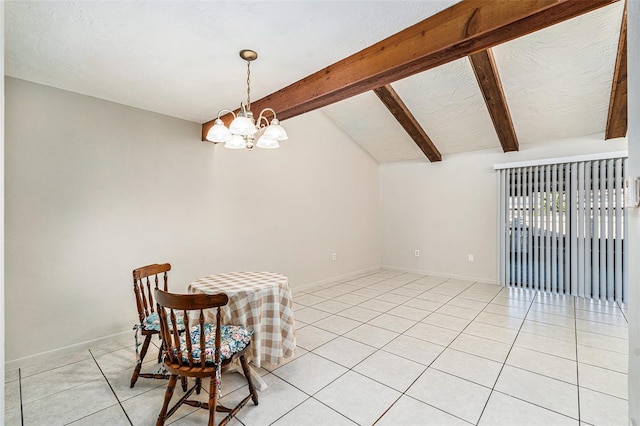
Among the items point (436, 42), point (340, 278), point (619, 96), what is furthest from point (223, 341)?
point (619, 96)

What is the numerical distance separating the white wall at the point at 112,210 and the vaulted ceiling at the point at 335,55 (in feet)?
0.95

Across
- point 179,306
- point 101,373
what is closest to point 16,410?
point 101,373

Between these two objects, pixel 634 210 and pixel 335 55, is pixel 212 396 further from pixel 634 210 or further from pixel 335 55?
A: pixel 335 55

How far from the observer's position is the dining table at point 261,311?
2.22 metres

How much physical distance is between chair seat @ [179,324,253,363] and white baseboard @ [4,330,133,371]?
148cm

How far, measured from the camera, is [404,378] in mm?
2344

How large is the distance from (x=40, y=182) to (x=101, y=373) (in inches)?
66.7

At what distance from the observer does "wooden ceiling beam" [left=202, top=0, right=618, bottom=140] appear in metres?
1.63

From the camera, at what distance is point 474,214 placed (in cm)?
540

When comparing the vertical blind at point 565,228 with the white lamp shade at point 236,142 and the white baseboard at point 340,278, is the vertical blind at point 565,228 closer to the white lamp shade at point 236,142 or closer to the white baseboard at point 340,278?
the white baseboard at point 340,278

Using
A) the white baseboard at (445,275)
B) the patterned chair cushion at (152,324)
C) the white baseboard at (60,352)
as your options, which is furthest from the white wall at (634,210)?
the white baseboard at (445,275)

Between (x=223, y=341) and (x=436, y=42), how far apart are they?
2.26m

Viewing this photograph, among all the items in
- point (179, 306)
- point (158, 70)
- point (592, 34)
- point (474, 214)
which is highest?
point (592, 34)

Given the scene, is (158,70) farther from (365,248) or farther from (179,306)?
(365,248)
